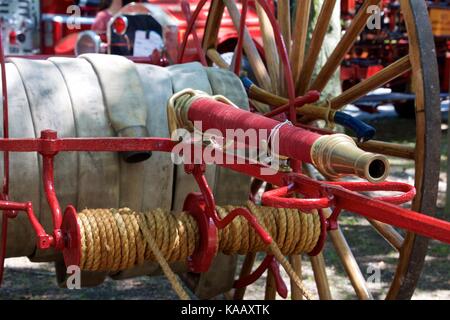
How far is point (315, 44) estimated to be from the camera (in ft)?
10.8

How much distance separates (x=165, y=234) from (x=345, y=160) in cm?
91

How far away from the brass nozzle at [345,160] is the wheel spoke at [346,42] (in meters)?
1.18

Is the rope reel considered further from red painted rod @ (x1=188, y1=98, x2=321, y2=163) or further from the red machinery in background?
the red machinery in background

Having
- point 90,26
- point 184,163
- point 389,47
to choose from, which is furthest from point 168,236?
point 389,47

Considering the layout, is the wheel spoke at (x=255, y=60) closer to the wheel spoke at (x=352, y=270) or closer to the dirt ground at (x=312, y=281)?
the wheel spoke at (x=352, y=270)

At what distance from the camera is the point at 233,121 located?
7.89ft

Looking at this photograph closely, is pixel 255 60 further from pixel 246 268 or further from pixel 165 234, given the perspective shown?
pixel 165 234

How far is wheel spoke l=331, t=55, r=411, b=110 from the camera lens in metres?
2.93

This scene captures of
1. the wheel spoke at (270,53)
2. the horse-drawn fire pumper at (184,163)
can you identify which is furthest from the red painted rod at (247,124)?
the wheel spoke at (270,53)

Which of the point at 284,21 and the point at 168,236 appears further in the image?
the point at 284,21

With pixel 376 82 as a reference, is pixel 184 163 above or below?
below

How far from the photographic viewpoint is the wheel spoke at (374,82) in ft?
9.62

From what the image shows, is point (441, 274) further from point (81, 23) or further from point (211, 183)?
point (81, 23)
